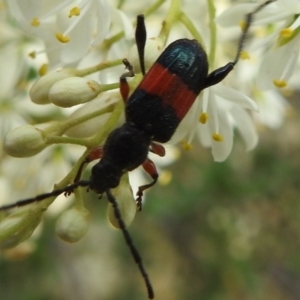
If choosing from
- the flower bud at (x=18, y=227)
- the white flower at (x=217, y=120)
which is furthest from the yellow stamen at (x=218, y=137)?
the flower bud at (x=18, y=227)

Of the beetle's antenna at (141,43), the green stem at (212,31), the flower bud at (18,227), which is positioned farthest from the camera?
the green stem at (212,31)

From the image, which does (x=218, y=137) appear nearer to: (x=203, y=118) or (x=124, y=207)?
(x=203, y=118)

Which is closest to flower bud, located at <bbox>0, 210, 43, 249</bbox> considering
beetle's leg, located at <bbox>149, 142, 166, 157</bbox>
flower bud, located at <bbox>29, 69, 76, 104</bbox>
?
flower bud, located at <bbox>29, 69, 76, 104</bbox>

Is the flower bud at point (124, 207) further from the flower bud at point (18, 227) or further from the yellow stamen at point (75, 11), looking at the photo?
the yellow stamen at point (75, 11)

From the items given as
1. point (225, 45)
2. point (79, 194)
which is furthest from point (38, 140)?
point (225, 45)

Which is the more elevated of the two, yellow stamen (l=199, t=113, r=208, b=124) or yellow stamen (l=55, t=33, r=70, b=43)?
yellow stamen (l=55, t=33, r=70, b=43)

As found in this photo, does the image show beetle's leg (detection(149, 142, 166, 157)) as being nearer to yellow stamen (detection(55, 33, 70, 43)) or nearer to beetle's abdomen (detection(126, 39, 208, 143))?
beetle's abdomen (detection(126, 39, 208, 143))

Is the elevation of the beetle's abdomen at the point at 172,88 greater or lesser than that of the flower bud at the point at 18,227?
greater
